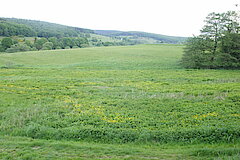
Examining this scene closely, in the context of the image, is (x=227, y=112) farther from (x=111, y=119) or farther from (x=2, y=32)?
(x=2, y=32)

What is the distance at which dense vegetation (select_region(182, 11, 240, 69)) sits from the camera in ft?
126

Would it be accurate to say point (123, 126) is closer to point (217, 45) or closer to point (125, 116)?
point (125, 116)

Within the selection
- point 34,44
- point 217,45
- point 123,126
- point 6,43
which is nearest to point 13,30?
point 34,44

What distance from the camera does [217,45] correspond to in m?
40.9

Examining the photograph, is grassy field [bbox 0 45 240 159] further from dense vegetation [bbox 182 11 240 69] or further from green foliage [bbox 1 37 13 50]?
green foliage [bbox 1 37 13 50]

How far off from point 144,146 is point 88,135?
301cm

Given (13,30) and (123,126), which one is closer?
(123,126)

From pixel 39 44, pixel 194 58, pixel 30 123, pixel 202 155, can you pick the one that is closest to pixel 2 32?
pixel 39 44

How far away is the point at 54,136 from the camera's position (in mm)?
9961

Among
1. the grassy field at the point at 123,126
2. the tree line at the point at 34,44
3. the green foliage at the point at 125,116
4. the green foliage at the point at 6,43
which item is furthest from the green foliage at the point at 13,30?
the grassy field at the point at 123,126

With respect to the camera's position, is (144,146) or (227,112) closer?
(144,146)

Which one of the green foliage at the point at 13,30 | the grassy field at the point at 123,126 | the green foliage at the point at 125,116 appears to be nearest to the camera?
the grassy field at the point at 123,126

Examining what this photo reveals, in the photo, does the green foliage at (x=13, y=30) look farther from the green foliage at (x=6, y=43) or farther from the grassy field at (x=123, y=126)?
the grassy field at (x=123, y=126)

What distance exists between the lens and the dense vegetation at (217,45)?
38438mm
